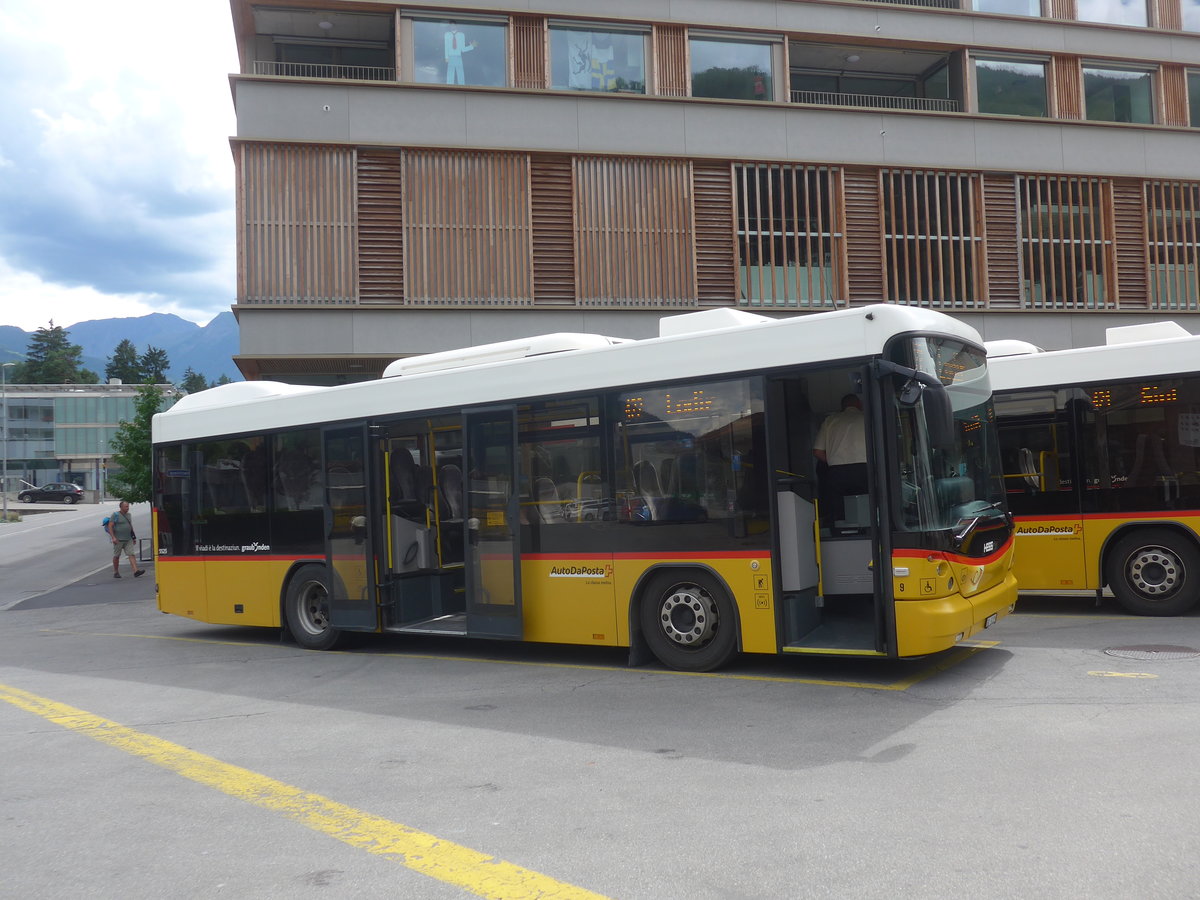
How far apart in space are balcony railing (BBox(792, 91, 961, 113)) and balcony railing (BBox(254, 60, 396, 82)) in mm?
8662

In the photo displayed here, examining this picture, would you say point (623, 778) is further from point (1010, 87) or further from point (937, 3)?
point (937, 3)

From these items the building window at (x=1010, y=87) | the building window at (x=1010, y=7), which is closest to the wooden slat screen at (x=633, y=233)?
the building window at (x=1010, y=87)

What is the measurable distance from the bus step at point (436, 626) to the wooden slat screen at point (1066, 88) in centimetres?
1845

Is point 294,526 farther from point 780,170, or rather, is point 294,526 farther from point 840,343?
point 780,170

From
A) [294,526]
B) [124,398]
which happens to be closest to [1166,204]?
[294,526]

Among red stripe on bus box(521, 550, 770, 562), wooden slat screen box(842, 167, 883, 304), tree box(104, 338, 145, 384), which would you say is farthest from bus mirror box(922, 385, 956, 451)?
tree box(104, 338, 145, 384)

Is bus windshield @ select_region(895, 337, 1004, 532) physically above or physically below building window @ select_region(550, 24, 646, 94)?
below

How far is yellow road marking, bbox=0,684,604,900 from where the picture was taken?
4.21m

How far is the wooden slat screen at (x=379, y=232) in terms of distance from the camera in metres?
19.5

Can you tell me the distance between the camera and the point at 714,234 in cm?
2075

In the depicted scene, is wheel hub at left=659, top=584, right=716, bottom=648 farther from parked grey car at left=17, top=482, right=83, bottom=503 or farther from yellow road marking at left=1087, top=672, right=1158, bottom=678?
parked grey car at left=17, top=482, right=83, bottom=503

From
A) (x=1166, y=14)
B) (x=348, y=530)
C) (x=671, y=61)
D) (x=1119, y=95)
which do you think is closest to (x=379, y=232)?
(x=671, y=61)

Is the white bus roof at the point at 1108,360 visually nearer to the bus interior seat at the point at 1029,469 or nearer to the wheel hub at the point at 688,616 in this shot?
the bus interior seat at the point at 1029,469

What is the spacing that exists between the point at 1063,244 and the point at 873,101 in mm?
5093
